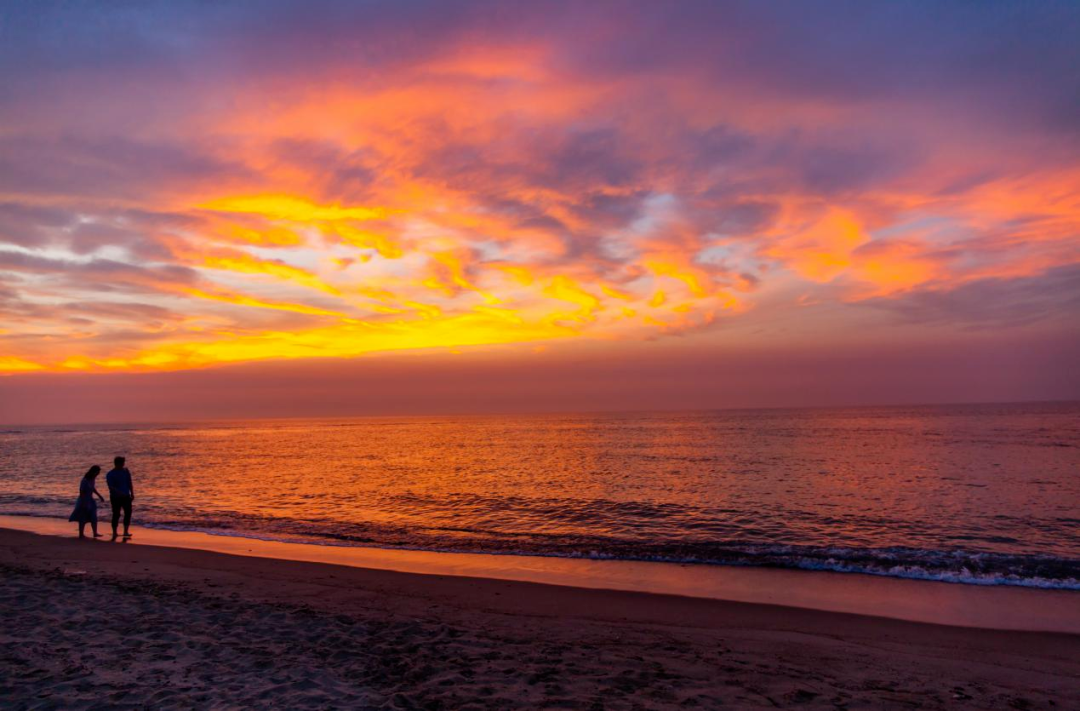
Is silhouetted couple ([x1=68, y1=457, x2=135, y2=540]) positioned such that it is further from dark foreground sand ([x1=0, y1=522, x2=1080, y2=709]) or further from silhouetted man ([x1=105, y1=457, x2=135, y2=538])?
dark foreground sand ([x1=0, y1=522, x2=1080, y2=709])

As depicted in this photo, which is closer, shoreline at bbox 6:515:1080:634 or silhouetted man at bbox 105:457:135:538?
shoreline at bbox 6:515:1080:634

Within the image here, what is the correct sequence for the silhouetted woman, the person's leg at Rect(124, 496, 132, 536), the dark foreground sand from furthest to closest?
1. the person's leg at Rect(124, 496, 132, 536)
2. the silhouetted woman
3. the dark foreground sand

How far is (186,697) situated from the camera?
614 centimetres

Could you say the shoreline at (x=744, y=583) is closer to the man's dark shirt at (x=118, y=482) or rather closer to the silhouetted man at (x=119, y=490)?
the silhouetted man at (x=119, y=490)

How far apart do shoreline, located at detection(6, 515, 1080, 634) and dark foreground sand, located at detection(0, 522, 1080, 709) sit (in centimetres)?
83

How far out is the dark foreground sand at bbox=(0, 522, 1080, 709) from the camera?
6.50 m

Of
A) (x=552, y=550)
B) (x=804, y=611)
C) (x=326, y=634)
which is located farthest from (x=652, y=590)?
(x=326, y=634)

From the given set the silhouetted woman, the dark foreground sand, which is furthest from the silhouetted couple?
the dark foreground sand

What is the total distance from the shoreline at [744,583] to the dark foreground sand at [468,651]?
827 mm

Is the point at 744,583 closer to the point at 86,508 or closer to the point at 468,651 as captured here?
the point at 468,651

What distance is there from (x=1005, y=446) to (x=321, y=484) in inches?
2245

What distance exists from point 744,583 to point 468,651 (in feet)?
26.2

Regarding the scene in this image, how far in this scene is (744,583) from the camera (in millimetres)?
13578

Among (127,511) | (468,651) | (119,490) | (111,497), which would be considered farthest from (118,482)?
(468,651)
